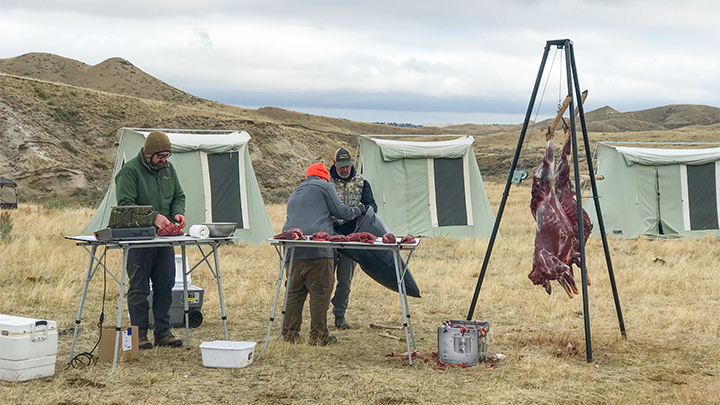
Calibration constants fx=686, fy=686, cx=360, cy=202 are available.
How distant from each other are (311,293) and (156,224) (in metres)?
1.29

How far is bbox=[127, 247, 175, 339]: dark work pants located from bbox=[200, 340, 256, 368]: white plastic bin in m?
0.74

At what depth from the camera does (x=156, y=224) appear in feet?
16.6

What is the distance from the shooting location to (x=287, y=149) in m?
33.2

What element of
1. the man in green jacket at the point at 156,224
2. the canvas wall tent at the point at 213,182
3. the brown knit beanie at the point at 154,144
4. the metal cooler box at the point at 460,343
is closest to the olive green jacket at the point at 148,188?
the man in green jacket at the point at 156,224

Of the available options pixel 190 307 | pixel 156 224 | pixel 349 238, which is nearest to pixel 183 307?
pixel 190 307

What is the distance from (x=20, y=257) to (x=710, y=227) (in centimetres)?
1199

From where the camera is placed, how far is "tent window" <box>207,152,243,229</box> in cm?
1148

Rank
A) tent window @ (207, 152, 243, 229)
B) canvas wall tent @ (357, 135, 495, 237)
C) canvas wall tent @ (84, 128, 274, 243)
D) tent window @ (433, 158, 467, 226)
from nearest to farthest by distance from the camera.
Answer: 1. canvas wall tent @ (84, 128, 274, 243)
2. tent window @ (207, 152, 243, 229)
3. canvas wall tent @ (357, 135, 495, 237)
4. tent window @ (433, 158, 467, 226)

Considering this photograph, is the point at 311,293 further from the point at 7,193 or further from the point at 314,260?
the point at 7,193

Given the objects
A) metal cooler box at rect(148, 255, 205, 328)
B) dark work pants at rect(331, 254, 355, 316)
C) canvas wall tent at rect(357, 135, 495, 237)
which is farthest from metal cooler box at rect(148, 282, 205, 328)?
canvas wall tent at rect(357, 135, 495, 237)

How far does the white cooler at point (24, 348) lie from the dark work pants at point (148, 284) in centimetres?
88

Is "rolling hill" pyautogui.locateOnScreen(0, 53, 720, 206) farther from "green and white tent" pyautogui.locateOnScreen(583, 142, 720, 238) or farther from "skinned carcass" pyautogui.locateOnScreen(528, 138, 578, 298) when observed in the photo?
"skinned carcass" pyautogui.locateOnScreen(528, 138, 578, 298)

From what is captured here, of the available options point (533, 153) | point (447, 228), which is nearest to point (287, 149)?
point (533, 153)

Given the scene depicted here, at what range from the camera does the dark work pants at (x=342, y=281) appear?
6238 mm
